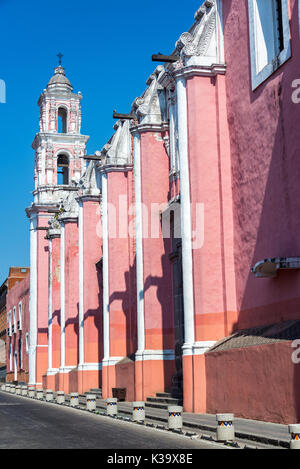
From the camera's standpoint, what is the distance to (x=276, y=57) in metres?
18.4

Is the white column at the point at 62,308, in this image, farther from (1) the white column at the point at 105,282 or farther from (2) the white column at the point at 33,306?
(2) the white column at the point at 33,306

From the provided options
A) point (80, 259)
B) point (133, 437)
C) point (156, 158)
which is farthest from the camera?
point (80, 259)

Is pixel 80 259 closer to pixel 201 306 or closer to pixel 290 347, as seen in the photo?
pixel 201 306

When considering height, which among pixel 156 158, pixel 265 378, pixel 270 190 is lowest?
pixel 265 378

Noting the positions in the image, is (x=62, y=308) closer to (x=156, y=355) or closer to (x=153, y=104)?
(x=156, y=355)

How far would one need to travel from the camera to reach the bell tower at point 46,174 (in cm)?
4834

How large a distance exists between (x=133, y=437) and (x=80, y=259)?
70.3 feet

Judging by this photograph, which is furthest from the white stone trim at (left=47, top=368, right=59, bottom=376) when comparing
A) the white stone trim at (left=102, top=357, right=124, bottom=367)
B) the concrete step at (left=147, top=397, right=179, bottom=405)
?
the concrete step at (left=147, top=397, right=179, bottom=405)

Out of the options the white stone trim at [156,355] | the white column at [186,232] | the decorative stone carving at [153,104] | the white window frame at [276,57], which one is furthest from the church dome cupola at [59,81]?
the white window frame at [276,57]

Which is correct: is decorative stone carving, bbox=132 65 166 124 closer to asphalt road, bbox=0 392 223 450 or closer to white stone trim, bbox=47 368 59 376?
asphalt road, bbox=0 392 223 450

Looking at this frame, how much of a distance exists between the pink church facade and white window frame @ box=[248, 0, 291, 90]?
0.04 m

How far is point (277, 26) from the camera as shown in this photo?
1978cm
